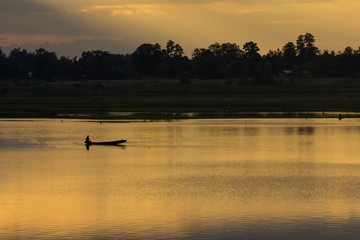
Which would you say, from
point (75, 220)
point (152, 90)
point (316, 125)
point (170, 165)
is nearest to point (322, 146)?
point (170, 165)

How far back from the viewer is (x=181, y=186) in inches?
1468

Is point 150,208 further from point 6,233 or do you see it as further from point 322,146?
point 322,146

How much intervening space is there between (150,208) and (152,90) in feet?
479

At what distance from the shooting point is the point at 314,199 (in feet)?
108

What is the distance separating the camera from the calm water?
2641cm

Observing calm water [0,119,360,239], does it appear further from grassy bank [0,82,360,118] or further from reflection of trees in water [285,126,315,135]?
grassy bank [0,82,360,118]

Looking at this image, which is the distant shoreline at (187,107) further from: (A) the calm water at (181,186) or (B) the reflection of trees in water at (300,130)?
(A) the calm water at (181,186)

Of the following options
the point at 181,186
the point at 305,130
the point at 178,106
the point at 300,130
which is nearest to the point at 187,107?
the point at 178,106

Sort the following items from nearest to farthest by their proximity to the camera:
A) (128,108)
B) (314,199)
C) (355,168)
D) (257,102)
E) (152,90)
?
(314,199), (355,168), (128,108), (257,102), (152,90)

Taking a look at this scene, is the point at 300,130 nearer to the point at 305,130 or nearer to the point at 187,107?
the point at 305,130

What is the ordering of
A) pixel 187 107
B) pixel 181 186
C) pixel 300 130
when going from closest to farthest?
pixel 181 186, pixel 300 130, pixel 187 107

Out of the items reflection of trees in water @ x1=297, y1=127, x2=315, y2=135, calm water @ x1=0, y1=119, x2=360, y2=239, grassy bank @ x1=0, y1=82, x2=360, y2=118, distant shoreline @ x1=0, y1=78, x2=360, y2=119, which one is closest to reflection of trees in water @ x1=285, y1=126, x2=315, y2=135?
reflection of trees in water @ x1=297, y1=127, x2=315, y2=135

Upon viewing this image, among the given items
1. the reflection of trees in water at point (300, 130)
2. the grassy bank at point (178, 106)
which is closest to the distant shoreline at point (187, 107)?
the grassy bank at point (178, 106)

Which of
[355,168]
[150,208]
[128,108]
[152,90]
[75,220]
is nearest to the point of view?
[75,220]
